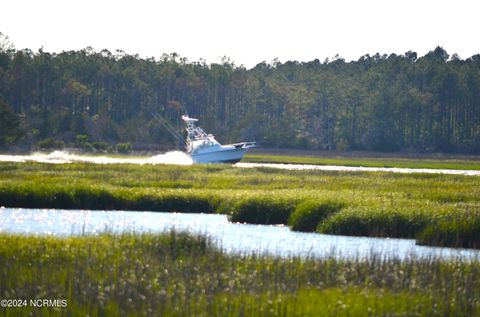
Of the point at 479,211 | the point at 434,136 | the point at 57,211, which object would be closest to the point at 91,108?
the point at 434,136

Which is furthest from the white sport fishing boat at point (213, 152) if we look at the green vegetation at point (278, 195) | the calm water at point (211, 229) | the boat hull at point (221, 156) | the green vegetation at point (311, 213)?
the green vegetation at point (311, 213)

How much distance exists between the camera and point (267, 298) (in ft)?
75.7

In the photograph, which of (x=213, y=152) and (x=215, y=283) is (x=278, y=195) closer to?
(x=215, y=283)

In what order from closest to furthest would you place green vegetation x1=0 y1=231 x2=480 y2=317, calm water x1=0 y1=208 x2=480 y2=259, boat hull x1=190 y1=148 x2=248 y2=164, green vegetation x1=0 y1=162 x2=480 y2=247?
green vegetation x1=0 y1=231 x2=480 y2=317, calm water x1=0 y1=208 x2=480 y2=259, green vegetation x1=0 y1=162 x2=480 y2=247, boat hull x1=190 y1=148 x2=248 y2=164

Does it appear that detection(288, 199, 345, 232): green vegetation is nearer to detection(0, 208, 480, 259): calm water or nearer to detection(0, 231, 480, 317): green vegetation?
detection(0, 208, 480, 259): calm water

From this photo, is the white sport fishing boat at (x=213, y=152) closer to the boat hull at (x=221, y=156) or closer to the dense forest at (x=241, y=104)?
the boat hull at (x=221, y=156)

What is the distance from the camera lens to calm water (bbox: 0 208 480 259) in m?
34.2

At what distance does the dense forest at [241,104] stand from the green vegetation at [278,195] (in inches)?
3069

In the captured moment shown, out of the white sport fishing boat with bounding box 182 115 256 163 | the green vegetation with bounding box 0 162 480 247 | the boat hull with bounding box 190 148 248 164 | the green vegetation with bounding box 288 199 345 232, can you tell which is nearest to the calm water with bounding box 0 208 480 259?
the green vegetation with bounding box 288 199 345 232

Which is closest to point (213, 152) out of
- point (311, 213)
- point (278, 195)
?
point (278, 195)

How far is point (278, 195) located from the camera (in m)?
47.9

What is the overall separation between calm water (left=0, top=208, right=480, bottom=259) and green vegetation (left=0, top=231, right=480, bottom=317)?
4451mm

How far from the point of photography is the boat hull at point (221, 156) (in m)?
96.6

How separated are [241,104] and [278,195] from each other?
123 m
